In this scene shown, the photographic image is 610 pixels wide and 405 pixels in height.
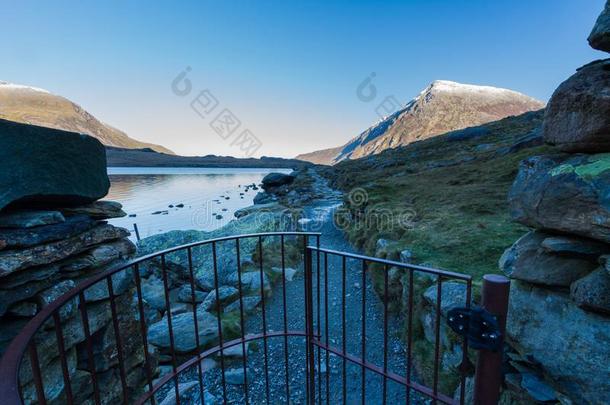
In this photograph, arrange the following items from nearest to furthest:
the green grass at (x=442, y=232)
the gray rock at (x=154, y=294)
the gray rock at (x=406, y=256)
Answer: the green grass at (x=442, y=232) < the gray rock at (x=406, y=256) < the gray rock at (x=154, y=294)

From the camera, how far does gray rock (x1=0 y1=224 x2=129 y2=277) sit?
8.61 feet

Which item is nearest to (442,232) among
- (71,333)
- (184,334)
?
(184,334)

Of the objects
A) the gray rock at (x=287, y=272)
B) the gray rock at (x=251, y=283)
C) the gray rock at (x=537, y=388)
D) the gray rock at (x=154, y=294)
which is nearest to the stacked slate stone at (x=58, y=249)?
the gray rock at (x=154, y=294)

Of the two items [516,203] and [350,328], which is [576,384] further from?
[350,328]

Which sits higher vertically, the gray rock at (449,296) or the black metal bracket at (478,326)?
the black metal bracket at (478,326)

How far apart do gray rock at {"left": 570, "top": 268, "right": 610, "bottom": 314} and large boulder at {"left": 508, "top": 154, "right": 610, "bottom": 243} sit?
0.30m

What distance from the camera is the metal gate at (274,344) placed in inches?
84.6

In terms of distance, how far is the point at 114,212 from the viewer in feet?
12.7

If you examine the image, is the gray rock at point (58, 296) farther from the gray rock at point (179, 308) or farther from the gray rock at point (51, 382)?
the gray rock at point (179, 308)

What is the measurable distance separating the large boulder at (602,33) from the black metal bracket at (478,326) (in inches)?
100

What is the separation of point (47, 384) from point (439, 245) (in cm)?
737

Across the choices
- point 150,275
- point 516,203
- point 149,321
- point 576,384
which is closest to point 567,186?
point 516,203

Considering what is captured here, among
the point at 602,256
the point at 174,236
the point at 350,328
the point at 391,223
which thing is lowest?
the point at 350,328

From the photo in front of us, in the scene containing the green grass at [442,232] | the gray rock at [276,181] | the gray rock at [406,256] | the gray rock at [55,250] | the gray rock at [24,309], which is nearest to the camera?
the gray rock at [55,250]
